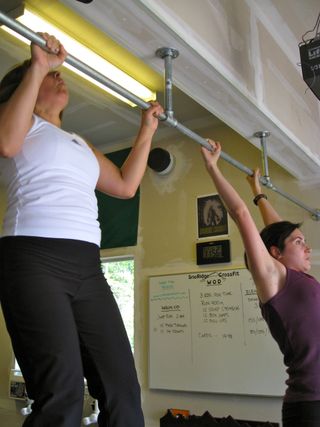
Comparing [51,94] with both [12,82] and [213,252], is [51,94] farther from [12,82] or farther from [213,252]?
[213,252]

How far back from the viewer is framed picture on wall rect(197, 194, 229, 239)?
335 centimetres

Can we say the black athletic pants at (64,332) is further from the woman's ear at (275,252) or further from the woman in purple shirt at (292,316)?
the woman's ear at (275,252)

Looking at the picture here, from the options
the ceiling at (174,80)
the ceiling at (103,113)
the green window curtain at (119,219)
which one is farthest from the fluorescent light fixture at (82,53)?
the green window curtain at (119,219)

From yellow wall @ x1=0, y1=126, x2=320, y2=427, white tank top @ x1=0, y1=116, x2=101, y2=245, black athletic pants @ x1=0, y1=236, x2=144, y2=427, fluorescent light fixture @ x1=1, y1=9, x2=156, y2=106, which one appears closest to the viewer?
black athletic pants @ x1=0, y1=236, x2=144, y2=427

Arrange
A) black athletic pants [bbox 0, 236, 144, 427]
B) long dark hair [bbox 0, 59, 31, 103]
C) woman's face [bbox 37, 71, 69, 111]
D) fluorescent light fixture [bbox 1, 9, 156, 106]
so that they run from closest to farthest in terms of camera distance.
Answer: black athletic pants [bbox 0, 236, 144, 427], long dark hair [bbox 0, 59, 31, 103], woman's face [bbox 37, 71, 69, 111], fluorescent light fixture [bbox 1, 9, 156, 106]

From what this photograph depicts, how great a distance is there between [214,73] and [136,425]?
1.31m

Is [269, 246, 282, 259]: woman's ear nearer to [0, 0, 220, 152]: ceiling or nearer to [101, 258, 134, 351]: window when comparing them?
[0, 0, 220, 152]: ceiling

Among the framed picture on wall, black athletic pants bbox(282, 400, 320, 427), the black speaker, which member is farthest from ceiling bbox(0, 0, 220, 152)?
black athletic pants bbox(282, 400, 320, 427)

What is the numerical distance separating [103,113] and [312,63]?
1.94 metres

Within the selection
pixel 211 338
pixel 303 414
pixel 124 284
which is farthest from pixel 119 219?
pixel 303 414

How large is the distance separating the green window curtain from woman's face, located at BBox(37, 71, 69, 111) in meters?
2.58

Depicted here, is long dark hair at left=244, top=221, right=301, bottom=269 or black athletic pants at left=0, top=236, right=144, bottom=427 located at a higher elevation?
long dark hair at left=244, top=221, right=301, bottom=269

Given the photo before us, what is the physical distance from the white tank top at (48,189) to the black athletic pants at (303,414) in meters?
0.97

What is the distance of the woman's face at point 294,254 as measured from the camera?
6.06 ft
